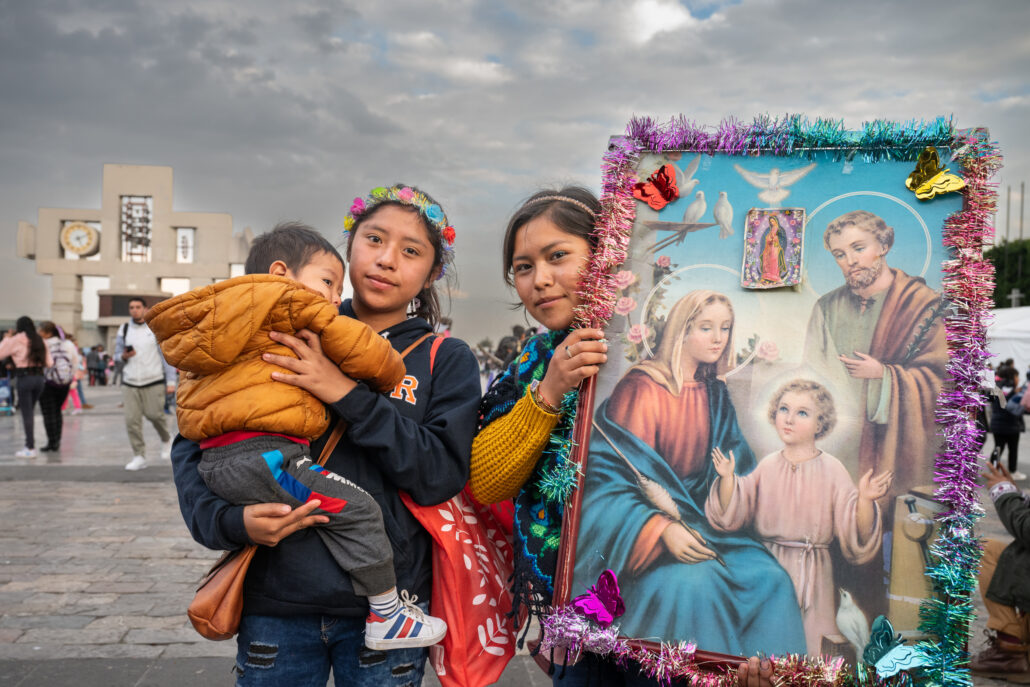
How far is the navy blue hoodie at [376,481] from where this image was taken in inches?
68.2

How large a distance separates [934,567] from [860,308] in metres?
0.56

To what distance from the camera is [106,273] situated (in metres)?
50.6

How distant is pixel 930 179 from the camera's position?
5.22 feet

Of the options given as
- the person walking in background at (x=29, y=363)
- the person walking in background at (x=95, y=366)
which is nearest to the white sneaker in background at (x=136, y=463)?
the person walking in background at (x=29, y=363)

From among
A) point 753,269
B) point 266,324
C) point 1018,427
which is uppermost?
point 753,269

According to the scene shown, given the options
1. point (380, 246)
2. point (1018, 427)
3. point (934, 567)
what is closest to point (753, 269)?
point (934, 567)

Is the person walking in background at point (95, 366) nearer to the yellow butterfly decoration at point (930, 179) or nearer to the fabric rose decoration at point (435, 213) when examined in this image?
the fabric rose decoration at point (435, 213)


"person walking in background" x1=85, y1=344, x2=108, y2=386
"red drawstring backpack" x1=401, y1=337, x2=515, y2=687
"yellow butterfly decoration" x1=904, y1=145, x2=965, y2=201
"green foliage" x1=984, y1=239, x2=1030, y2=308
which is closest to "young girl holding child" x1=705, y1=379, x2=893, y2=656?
"yellow butterfly decoration" x1=904, y1=145, x2=965, y2=201

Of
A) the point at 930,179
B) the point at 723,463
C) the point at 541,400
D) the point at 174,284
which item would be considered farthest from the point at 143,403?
the point at 174,284

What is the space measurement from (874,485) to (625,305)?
2.18 feet

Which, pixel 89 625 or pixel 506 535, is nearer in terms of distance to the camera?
pixel 506 535

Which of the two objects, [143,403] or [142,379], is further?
[143,403]

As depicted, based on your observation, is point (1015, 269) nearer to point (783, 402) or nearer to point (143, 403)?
point (143, 403)

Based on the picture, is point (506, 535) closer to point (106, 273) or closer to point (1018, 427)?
point (1018, 427)
